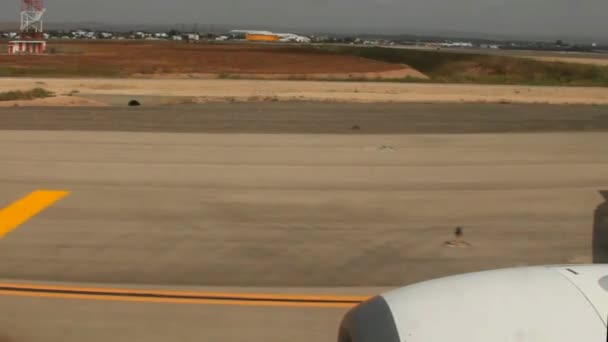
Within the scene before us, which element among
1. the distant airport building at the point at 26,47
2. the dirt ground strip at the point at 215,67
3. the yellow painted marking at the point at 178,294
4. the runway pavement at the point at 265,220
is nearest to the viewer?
the runway pavement at the point at 265,220

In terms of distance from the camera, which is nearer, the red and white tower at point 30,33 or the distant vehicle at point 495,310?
the distant vehicle at point 495,310

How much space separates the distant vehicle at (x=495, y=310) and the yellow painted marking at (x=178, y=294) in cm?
279

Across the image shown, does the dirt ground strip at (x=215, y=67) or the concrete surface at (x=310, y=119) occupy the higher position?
the dirt ground strip at (x=215, y=67)

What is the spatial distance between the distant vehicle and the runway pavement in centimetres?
224

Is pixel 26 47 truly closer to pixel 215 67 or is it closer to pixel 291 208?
pixel 215 67

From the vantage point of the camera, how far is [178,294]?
675 centimetres

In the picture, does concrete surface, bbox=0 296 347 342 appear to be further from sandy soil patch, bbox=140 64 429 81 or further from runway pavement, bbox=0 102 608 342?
sandy soil patch, bbox=140 64 429 81

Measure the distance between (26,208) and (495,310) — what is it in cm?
774

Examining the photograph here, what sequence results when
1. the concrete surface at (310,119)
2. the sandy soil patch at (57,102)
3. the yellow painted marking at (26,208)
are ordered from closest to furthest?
1. the yellow painted marking at (26,208)
2. the concrete surface at (310,119)
3. the sandy soil patch at (57,102)

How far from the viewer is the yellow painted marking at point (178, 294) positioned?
21.4 ft

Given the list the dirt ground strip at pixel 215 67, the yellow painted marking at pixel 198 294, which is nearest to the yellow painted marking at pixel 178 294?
the yellow painted marking at pixel 198 294

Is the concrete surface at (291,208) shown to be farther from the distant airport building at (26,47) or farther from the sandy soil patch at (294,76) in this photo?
the distant airport building at (26,47)

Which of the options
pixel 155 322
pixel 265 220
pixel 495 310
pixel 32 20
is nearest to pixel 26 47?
pixel 32 20

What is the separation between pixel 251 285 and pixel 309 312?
87cm
